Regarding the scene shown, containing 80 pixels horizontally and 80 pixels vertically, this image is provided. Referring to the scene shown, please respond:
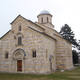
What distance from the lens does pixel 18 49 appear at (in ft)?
84.3

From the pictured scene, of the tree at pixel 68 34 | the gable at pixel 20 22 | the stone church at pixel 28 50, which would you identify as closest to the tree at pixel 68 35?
the tree at pixel 68 34

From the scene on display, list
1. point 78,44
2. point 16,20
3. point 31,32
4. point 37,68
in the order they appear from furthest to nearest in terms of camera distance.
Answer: point 78,44
point 16,20
point 31,32
point 37,68

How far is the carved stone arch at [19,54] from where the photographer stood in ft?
81.7

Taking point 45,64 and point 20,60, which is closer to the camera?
point 45,64

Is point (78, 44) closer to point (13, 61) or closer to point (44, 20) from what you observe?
point (44, 20)

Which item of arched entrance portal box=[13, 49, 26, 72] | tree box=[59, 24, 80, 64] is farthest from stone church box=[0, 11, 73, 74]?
tree box=[59, 24, 80, 64]

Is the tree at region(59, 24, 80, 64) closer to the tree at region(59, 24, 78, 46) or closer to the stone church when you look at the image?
the tree at region(59, 24, 78, 46)

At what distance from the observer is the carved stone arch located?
24.9 metres

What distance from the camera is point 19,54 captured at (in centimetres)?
2548

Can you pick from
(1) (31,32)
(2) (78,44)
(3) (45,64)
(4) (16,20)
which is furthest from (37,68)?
(2) (78,44)

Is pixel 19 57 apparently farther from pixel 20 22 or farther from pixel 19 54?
pixel 20 22

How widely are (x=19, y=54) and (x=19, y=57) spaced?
63 cm

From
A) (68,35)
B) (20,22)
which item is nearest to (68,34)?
(68,35)

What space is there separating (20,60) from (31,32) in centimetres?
607
